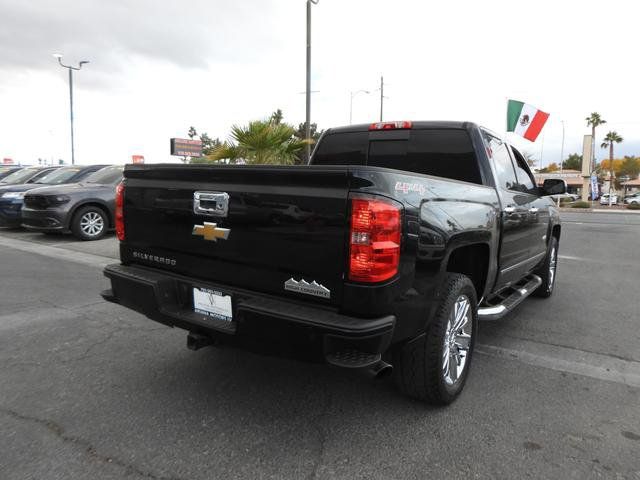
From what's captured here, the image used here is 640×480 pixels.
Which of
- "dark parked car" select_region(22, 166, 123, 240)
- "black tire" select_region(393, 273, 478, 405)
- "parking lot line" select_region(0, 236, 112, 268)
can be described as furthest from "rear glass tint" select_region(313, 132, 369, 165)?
"dark parked car" select_region(22, 166, 123, 240)

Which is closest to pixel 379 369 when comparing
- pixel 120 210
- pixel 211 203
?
pixel 211 203

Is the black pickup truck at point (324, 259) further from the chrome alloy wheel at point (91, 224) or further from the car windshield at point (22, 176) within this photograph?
the car windshield at point (22, 176)

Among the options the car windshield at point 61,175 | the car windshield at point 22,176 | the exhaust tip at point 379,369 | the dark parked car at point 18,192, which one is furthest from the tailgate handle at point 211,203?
the car windshield at point 22,176

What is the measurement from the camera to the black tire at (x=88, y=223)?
9945 mm

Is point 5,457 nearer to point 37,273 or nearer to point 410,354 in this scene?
point 410,354

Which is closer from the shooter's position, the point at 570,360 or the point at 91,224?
the point at 570,360

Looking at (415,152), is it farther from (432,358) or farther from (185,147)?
(185,147)

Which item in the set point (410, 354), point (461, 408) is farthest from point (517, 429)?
point (410, 354)

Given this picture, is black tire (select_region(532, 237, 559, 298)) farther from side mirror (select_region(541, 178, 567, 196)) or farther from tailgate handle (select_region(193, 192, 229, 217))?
tailgate handle (select_region(193, 192, 229, 217))

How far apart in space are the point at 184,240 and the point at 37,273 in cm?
498

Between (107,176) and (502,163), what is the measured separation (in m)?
9.45

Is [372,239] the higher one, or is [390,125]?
[390,125]

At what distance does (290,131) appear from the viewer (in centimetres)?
1013

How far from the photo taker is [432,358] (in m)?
2.75
